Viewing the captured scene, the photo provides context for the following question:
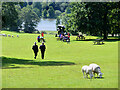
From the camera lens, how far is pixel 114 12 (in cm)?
6912

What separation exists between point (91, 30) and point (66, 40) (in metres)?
9.20

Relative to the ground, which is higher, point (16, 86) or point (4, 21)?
point (4, 21)

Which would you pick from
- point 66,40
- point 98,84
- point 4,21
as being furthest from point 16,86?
point 66,40

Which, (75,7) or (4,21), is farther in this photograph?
(75,7)

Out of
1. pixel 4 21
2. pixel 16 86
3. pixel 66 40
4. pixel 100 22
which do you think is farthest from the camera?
pixel 100 22

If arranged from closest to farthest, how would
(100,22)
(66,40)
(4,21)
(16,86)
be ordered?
(16,86) → (4,21) → (66,40) → (100,22)

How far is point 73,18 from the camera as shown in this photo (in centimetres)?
7062

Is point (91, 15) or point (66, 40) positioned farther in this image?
point (91, 15)

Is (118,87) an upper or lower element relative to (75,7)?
lower

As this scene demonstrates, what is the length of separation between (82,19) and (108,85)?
55.4 m

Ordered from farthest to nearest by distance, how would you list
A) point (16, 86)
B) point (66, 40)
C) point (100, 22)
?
point (100, 22) < point (66, 40) < point (16, 86)

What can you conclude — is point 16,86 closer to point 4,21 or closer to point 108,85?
point 108,85

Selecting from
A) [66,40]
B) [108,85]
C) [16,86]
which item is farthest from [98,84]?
[66,40]

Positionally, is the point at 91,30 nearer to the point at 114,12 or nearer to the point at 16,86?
the point at 114,12
